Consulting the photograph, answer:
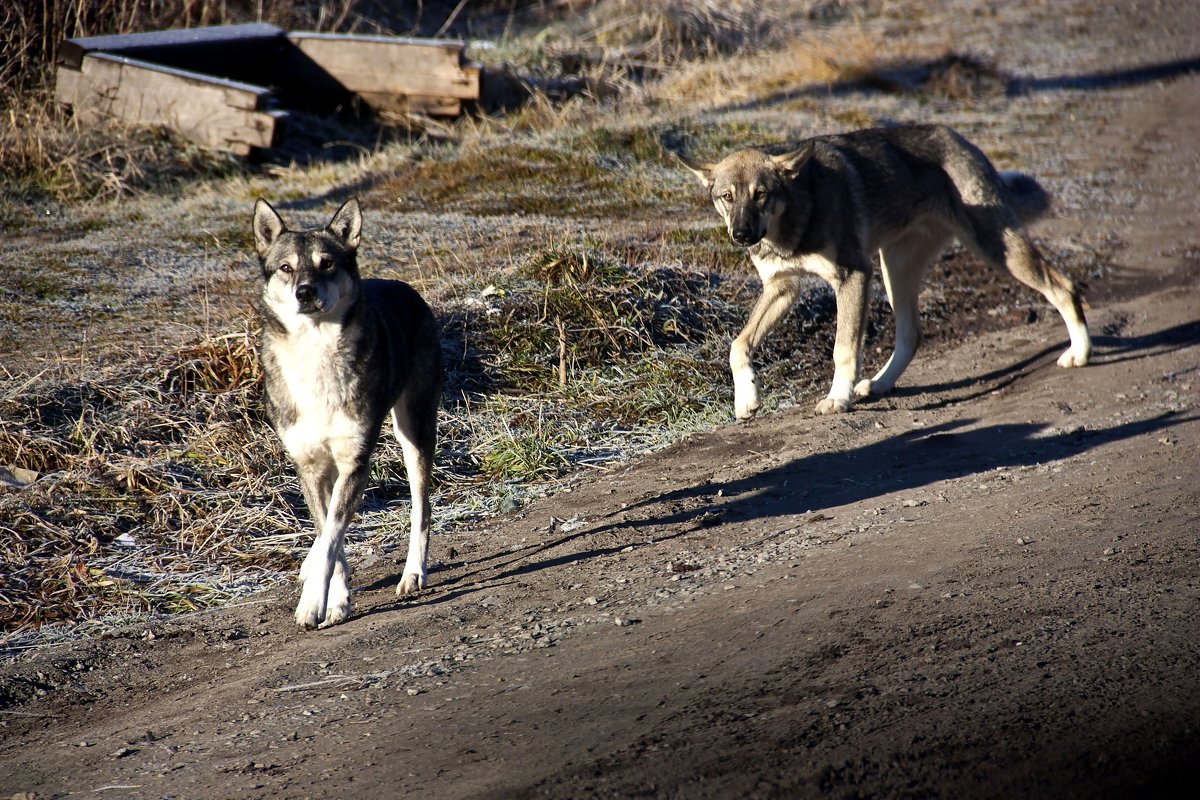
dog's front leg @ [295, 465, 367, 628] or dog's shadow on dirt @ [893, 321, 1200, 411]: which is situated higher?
dog's shadow on dirt @ [893, 321, 1200, 411]

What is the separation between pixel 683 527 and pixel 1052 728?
271cm

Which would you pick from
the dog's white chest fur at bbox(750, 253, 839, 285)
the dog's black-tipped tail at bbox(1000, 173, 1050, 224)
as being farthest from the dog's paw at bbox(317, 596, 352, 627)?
the dog's black-tipped tail at bbox(1000, 173, 1050, 224)

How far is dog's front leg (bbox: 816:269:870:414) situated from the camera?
766 centimetres

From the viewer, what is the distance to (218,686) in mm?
4648

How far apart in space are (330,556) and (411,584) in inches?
22.2

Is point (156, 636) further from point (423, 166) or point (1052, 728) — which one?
point (423, 166)

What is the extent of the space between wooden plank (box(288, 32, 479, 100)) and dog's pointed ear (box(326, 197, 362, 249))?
8.66m

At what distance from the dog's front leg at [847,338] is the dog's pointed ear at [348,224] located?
3444 millimetres

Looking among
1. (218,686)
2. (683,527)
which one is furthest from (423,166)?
(218,686)

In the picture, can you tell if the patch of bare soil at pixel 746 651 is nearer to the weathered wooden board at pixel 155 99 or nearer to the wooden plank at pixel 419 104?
the weathered wooden board at pixel 155 99

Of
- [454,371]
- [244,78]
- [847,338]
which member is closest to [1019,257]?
[847,338]

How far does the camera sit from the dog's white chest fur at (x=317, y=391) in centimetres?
513

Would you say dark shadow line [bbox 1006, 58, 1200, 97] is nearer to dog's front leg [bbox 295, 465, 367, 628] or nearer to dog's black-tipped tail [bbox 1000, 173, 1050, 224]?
dog's black-tipped tail [bbox 1000, 173, 1050, 224]

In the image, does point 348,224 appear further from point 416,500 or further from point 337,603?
point 337,603
